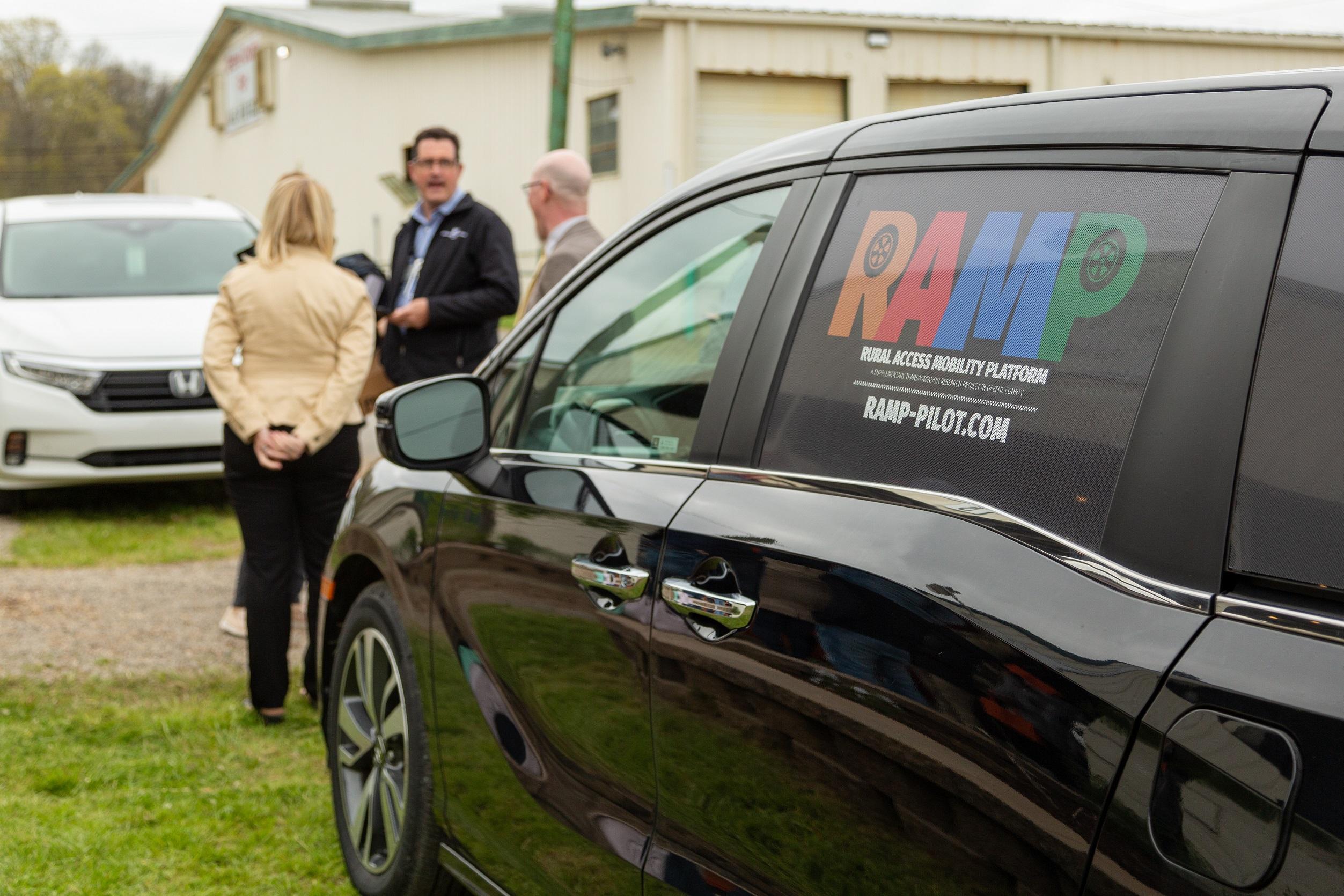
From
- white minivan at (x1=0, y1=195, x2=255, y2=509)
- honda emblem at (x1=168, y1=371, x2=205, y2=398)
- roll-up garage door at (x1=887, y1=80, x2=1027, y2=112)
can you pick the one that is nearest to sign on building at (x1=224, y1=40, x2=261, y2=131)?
roll-up garage door at (x1=887, y1=80, x2=1027, y2=112)

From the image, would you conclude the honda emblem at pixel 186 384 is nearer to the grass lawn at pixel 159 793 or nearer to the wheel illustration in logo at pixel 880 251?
the grass lawn at pixel 159 793

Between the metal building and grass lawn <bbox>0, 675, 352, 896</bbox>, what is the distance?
14092mm

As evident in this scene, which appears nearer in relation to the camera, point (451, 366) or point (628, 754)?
point (628, 754)

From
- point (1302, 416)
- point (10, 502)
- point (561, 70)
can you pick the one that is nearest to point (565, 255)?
point (1302, 416)

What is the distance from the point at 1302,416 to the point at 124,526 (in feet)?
25.9

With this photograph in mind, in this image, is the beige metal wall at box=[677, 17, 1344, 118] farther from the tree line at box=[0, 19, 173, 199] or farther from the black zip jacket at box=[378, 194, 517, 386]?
the tree line at box=[0, 19, 173, 199]

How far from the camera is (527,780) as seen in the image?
250 centimetres

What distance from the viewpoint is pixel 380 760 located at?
3.19m

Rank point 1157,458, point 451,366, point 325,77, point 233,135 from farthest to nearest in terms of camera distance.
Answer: point 233,135 → point 325,77 → point 451,366 → point 1157,458

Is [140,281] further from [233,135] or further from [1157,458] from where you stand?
[233,135]

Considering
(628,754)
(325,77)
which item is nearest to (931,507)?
(628,754)

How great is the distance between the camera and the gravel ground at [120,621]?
5344mm

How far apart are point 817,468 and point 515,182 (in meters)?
20.2

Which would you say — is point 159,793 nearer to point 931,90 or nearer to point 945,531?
point 945,531
